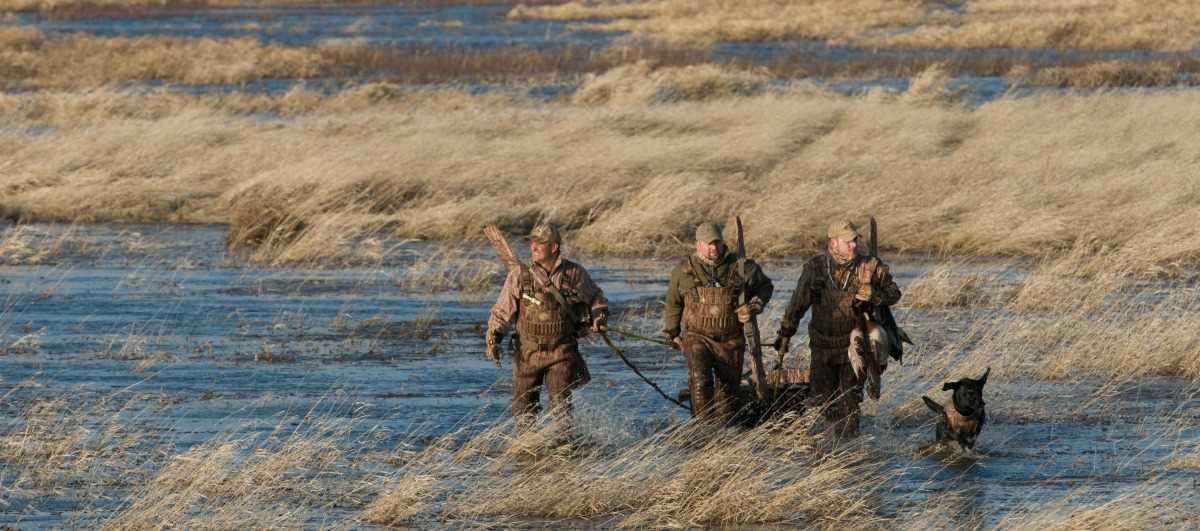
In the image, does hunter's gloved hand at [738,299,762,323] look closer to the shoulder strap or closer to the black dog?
the shoulder strap

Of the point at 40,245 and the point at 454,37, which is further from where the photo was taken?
the point at 454,37

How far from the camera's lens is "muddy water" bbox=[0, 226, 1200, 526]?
10.5m

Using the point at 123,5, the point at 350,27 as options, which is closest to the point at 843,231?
the point at 350,27

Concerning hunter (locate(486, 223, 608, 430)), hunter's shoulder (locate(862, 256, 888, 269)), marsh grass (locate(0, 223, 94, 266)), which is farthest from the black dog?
marsh grass (locate(0, 223, 94, 266))

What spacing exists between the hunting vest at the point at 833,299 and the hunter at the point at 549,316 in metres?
1.23

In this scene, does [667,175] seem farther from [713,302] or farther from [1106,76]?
[1106,76]

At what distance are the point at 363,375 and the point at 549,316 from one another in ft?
10.8

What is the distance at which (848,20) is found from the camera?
2603 inches

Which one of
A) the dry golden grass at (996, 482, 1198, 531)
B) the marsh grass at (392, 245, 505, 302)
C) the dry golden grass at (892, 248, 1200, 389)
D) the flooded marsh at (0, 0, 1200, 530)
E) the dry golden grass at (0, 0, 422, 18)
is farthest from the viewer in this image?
the dry golden grass at (0, 0, 422, 18)

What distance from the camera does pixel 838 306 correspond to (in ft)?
35.1

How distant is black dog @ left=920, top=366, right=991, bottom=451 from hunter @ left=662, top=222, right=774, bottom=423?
43.9 inches

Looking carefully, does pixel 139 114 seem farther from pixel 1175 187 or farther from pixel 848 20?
pixel 848 20

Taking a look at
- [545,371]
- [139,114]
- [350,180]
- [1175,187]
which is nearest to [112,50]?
[139,114]

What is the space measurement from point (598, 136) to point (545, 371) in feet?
48.4
